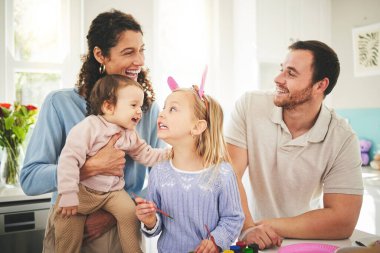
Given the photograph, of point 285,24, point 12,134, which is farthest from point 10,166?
point 285,24

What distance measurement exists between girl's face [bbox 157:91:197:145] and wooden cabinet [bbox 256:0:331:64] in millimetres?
2344

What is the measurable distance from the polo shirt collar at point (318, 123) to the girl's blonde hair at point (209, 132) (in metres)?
0.46

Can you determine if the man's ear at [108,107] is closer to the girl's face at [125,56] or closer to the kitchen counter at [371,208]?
the girl's face at [125,56]

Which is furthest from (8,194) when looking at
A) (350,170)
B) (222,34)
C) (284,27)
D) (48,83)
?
(284,27)

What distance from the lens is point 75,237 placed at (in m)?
1.15

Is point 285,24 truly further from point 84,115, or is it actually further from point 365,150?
point 84,115

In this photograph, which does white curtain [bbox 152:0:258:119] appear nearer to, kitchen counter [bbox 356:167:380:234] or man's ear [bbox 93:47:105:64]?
kitchen counter [bbox 356:167:380:234]

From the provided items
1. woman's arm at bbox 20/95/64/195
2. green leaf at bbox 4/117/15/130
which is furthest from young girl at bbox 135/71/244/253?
green leaf at bbox 4/117/15/130

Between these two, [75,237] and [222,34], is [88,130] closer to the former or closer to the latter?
[75,237]

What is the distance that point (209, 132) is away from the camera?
117 cm

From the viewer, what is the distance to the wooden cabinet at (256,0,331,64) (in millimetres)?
3320

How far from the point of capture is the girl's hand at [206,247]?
982 millimetres

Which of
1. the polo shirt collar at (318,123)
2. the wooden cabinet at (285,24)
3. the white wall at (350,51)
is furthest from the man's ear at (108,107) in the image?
the white wall at (350,51)

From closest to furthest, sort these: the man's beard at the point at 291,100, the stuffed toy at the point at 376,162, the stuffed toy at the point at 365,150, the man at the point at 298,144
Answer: the man at the point at 298,144 < the man's beard at the point at 291,100 < the stuffed toy at the point at 376,162 < the stuffed toy at the point at 365,150
